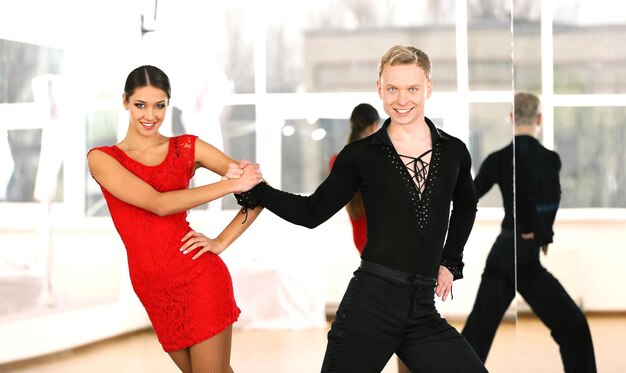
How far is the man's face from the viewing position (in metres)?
2.60

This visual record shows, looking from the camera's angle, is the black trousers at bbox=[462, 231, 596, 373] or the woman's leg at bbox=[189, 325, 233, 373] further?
the black trousers at bbox=[462, 231, 596, 373]

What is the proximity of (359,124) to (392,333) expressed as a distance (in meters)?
2.30

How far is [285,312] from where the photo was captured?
5180 mm

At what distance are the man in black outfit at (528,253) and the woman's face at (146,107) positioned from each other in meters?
2.30

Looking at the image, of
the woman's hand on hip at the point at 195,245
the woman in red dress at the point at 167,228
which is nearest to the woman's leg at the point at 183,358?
the woman in red dress at the point at 167,228

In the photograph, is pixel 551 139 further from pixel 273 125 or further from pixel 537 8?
pixel 273 125

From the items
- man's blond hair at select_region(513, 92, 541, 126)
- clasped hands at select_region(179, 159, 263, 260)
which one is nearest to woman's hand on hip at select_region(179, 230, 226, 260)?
clasped hands at select_region(179, 159, 263, 260)

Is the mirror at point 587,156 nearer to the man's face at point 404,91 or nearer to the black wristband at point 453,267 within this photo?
the black wristband at point 453,267

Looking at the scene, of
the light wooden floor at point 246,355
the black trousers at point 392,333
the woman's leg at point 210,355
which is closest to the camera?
the black trousers at point 392,333

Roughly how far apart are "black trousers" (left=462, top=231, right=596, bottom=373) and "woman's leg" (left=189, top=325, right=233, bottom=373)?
2.11 meters

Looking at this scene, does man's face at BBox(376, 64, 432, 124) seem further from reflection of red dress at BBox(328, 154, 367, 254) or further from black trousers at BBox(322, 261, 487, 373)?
reflection of red dress at BBox(328, 154, 367, 254)

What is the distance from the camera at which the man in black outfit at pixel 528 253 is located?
Result: 14.4 ft

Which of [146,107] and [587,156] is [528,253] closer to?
[587,156]

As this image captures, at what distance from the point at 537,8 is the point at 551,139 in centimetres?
69
